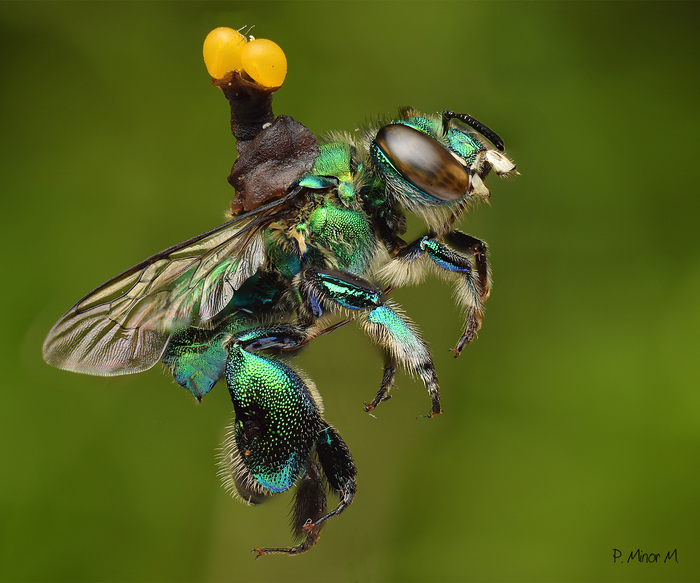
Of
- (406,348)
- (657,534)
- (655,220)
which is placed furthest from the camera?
(655,220)

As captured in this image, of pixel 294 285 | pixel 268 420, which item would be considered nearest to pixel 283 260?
pixel 294 285

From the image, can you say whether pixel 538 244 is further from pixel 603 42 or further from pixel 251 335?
pixel 251 335

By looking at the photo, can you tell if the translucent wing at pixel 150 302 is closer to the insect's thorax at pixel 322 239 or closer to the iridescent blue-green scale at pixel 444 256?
the insect's thorax at pixel 322 239

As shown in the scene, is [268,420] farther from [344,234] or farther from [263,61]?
[263,61]

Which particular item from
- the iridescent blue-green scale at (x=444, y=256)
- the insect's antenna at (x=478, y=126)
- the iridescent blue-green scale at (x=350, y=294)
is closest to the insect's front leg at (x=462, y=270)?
the iridescent blue-green scale at (x=444, y=256)

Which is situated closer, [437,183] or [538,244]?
[437,183]

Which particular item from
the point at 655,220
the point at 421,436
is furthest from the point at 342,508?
the point at 655,220
